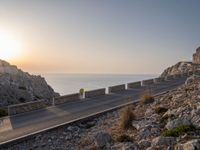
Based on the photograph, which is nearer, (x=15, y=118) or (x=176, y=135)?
(x=176, y=135)

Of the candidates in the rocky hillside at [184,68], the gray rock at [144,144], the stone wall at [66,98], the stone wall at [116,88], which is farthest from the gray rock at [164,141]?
the rocky hillside at [184,68]

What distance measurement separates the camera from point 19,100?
132ft

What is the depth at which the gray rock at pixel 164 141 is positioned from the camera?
12422 millimetres

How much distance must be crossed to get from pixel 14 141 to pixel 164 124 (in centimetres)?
715

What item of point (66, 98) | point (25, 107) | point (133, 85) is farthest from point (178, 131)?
point (133, 85)

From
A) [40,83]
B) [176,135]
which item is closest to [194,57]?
[40,83]

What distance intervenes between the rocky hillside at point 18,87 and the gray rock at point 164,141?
24044 mm

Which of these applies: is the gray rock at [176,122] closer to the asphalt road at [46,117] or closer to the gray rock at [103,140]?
the gray rock at [103,140]

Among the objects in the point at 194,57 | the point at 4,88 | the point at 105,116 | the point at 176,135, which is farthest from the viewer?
the point at 194,57

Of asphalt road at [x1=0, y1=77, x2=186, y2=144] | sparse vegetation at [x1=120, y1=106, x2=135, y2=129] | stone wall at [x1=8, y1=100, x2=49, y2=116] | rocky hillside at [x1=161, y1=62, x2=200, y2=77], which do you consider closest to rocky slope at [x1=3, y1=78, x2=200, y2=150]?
sparse vegetation at [x1=120, y1=106, x2=135, y2=129]

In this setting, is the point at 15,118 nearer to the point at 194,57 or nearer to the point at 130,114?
the point at 130,114

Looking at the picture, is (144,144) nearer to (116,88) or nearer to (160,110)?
(160,110)

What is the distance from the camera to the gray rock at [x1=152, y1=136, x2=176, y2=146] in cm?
1242

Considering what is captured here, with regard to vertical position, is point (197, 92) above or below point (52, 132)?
above
